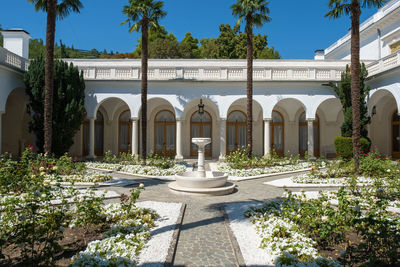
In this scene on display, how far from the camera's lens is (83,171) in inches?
452

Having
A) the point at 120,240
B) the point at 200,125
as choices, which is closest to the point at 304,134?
the point at 200,125

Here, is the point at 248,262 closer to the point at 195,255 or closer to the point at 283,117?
the point at 195,255

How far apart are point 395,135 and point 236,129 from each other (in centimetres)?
1125

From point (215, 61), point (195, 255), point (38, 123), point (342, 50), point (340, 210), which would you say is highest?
point (342, 50)

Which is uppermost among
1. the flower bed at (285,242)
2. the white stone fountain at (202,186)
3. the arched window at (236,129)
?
the arched window at (236,129)

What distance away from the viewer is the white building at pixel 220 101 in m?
17.4

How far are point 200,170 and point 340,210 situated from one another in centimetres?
547

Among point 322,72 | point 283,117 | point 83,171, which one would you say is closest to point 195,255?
point 83,171

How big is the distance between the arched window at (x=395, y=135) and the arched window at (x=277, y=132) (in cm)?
749

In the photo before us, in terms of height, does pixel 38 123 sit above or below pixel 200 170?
above

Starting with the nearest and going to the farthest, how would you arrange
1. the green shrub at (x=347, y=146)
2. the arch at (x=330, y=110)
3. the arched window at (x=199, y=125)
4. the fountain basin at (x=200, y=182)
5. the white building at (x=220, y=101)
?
the fountain basin at (x=200, y=182) → the green shrub at (x=347, y=146) → the white building at (x=220, y=101) → the arch at (x=330, y=110) → the arched window at (x=199, y=125)

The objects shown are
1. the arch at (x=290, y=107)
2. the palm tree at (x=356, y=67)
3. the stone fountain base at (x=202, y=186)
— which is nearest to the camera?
the stone fountain base at (x=202, y=186)

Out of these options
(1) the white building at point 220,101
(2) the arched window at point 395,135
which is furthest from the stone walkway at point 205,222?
(2) the arched window at point 395,135

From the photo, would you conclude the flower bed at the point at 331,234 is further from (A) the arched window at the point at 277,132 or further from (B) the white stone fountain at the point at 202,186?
(A) the arched window at the point at 277,132
